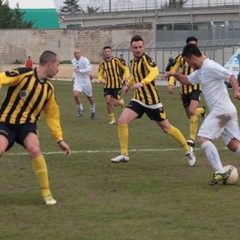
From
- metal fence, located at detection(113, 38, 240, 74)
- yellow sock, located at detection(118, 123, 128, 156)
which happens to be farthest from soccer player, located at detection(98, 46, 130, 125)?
metal fence, located at detection(113, 38, 240, 74)

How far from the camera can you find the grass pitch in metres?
7.57

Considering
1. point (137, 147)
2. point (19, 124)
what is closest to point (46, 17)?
point (137, 147)

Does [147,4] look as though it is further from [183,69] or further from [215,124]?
[215,124]

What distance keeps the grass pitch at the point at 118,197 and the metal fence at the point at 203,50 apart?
3346 centimetres

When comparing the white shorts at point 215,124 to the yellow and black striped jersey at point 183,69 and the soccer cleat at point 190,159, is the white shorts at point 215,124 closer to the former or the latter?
the soccer cleat at point 190,159

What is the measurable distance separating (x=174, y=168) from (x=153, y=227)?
4280mm

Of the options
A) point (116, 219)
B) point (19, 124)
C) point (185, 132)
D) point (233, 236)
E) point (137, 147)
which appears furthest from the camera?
point (185, 132)

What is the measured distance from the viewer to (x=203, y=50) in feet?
162

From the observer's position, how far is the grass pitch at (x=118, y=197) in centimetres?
757

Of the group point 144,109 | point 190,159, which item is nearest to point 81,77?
point 144,109

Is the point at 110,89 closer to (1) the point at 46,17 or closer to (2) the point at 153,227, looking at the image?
(2) the point at 153,227

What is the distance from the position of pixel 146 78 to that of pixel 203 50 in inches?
1485

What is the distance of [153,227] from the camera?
25.3 feet

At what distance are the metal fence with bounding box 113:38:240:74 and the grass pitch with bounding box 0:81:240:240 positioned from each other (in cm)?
3346
